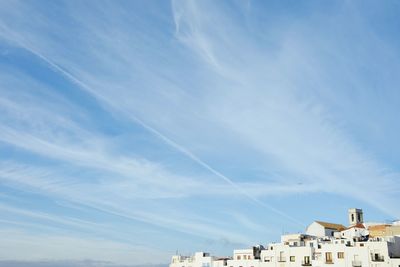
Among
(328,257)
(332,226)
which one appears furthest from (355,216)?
(328,257)

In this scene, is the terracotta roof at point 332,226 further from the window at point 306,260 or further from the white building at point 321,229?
the window at point 306,260

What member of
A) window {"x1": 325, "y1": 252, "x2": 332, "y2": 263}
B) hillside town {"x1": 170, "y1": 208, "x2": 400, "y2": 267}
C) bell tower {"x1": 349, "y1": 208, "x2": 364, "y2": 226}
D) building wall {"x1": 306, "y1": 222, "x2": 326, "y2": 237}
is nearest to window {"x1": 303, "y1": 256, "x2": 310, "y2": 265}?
hillside town {"x1": 170, "y1": 208, "x2": 400, "y2": 267}

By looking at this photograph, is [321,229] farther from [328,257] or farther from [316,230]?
[328,257]

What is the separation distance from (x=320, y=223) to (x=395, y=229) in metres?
26.5

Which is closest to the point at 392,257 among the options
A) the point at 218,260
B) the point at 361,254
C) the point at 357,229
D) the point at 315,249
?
the point at 361,254

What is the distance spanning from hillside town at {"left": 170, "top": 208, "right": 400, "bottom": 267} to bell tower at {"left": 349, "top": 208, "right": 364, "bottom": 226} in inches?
843

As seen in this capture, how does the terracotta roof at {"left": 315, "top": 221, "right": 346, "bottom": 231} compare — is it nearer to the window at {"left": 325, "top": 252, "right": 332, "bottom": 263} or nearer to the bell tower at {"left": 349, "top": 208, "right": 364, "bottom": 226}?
the bell tower at {"left": 349, "top": 208, "right": 364, "bottom": 226}

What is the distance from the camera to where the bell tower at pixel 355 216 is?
16412cm

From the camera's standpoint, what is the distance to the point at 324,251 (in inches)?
4141

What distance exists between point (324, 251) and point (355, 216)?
210 feet

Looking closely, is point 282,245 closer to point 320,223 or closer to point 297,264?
point 297,264

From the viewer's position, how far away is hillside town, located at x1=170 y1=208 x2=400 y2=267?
97875 millimetres

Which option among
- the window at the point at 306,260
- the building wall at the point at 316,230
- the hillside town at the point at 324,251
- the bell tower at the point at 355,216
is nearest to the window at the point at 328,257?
the hillside town at the point at 324,251

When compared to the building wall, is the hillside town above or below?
below
